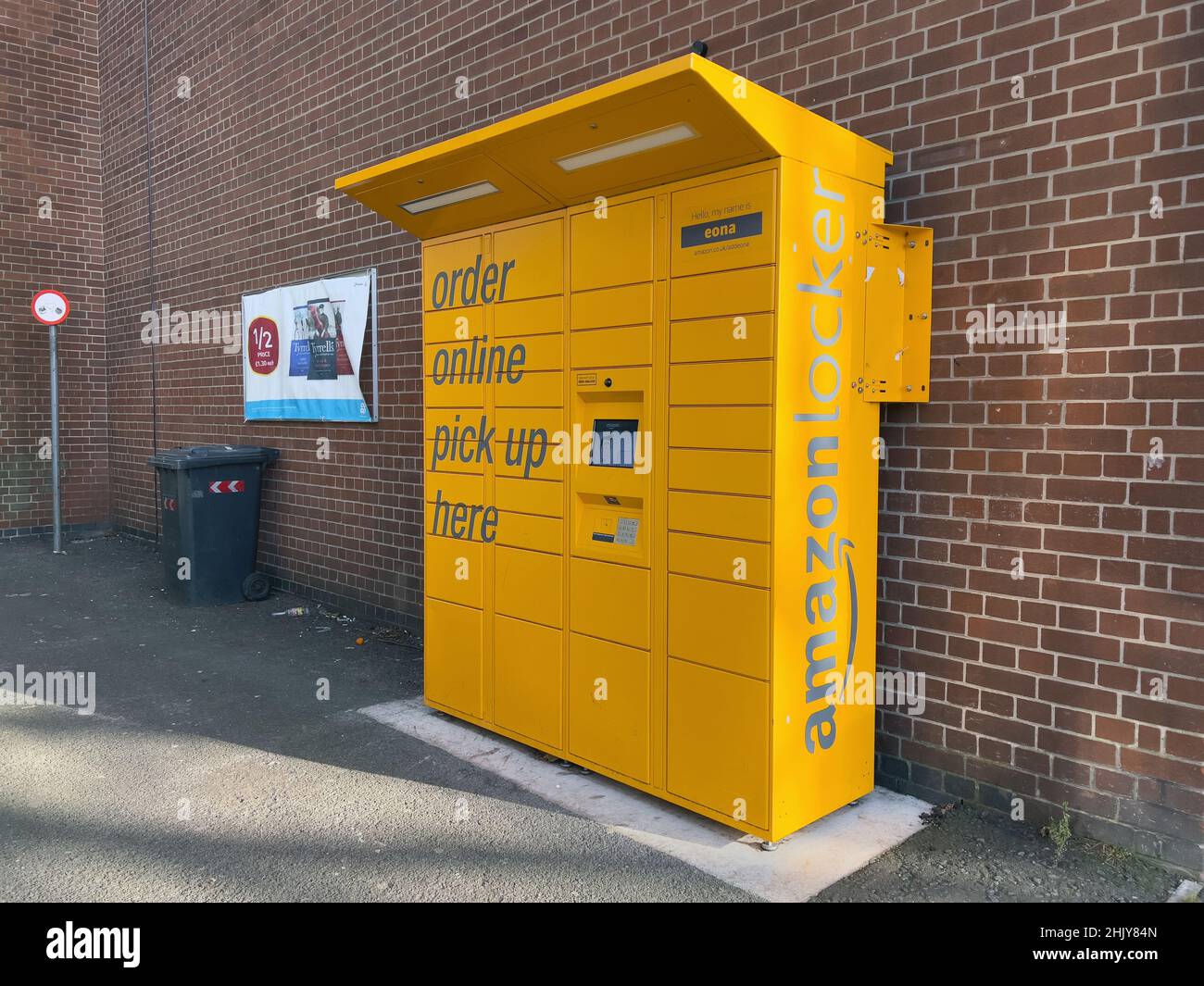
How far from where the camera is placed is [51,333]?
33.9ft

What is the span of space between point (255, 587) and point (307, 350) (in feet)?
6.66

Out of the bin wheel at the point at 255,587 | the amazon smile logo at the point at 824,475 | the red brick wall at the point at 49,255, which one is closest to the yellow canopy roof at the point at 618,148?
the amazon smile logo at the point at 824,475

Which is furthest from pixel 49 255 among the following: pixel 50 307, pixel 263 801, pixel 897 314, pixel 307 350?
→ pixel 897 314

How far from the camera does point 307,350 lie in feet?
25.4

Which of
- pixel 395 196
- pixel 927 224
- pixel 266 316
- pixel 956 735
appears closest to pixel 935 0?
pixel 927 224

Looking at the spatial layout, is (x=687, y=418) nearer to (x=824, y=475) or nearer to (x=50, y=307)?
(x=824, y=475)

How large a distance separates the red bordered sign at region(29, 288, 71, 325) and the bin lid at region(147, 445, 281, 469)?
11.7ft

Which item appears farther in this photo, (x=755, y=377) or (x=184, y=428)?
(x=184, y=428)

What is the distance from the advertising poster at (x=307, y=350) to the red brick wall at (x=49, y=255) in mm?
4116

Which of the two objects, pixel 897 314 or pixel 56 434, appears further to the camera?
pixel 56 434

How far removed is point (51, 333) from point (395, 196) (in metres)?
7.50

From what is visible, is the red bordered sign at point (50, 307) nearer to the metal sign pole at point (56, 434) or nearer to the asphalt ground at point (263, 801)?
the metal sign pole at point (56, 434)

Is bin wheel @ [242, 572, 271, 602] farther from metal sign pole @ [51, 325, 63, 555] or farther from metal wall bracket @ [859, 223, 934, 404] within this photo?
metal wall bracket @ [859, 223, 934, 404]

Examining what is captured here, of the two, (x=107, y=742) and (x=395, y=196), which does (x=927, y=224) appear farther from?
(x=107, y=742)
